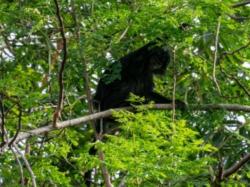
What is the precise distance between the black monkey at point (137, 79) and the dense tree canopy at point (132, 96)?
0.43ft

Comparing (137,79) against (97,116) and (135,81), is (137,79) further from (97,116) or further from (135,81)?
(97,116)

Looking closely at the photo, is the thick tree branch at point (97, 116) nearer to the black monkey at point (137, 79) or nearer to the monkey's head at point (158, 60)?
the black monkey at point (137, 79)

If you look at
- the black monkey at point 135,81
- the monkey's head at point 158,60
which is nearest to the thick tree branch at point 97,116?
the black monkey at point 135,81

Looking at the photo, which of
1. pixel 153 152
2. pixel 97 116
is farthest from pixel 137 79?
pixel 153 152

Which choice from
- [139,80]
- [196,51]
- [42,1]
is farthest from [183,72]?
[42,1]

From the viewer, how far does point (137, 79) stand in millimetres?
7109

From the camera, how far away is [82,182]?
7168 millimetres

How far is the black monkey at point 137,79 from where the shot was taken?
679cm

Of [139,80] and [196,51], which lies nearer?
[196,51]

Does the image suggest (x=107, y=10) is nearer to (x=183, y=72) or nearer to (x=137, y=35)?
(x=137, y=35)

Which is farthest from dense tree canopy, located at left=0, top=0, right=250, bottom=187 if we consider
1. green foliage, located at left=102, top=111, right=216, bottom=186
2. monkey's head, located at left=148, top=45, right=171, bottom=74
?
monkey's head, located at left=148, top=45, right=171, bottom=74

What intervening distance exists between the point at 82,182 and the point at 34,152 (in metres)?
0.59

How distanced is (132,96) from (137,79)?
161 centimetres

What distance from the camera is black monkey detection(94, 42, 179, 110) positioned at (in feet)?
22.3
